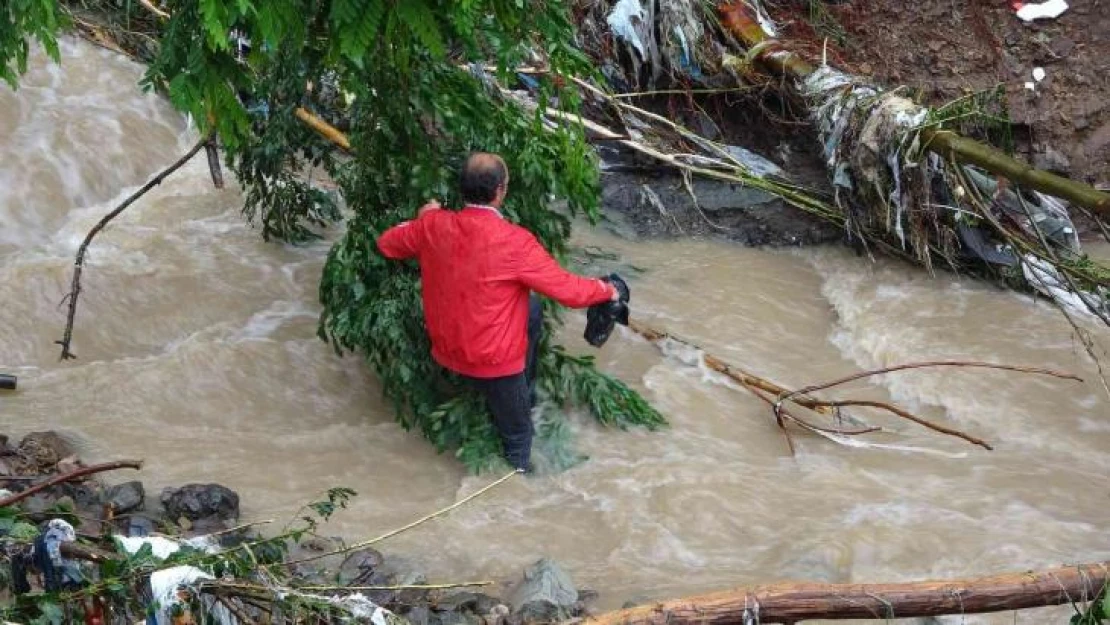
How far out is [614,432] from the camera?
5.82 m

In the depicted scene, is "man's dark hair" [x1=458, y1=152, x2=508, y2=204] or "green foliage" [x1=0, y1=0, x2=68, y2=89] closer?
"green foliage" [x1=0, y1=0, x2=68, y2=89]

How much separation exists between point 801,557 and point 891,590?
159cm

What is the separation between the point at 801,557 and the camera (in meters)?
4.80

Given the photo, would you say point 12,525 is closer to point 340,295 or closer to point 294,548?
point 294,548

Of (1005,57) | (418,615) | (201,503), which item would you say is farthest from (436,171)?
(1005,57)

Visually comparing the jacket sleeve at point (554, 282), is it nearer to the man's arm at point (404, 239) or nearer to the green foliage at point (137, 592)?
the man's arm at point (404, 239)

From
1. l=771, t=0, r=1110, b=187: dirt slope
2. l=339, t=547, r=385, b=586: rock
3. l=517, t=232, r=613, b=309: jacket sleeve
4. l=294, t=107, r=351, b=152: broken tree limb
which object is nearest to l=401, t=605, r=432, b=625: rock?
l=339, t=547, r=385, b=586: rock

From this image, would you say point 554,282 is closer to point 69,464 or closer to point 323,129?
point 69,464

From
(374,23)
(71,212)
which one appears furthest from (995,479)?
(71,212)

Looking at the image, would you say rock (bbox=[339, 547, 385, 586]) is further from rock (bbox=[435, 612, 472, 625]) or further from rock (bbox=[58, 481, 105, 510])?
rock (bbox=[58, 481, 105, 510])

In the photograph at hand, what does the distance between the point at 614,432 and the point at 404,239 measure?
1457 millimetres

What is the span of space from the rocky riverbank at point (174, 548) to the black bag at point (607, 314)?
3.18ft

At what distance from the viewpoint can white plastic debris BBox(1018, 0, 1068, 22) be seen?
374 inches

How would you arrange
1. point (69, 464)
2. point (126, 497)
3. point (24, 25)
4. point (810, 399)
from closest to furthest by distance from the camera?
point (24, 25), point (126, 497), point (69, 464), point (810, 399)
